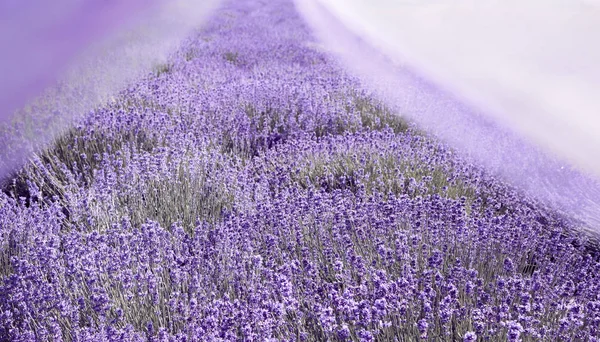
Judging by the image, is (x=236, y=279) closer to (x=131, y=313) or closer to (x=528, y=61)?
(x=131, y=313)

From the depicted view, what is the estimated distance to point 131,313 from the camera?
6.99 feet

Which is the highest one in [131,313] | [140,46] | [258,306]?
[140,46]

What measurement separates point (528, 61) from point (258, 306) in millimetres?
6850

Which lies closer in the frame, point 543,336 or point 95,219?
point 543,336

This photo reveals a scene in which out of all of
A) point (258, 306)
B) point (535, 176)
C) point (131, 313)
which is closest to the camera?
point (258, 306)

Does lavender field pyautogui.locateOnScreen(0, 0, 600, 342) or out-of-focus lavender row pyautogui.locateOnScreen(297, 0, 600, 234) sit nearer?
lavender field pyautogui.locateOnScreen(0, 0, 600, 342)

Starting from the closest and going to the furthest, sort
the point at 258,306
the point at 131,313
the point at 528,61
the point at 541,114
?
the point at 258,306
the point at 131,313
the point at 541,114
the point at 528,61

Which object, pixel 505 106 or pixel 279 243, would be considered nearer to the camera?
pixel 279 243

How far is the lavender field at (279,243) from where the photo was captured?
1932mm

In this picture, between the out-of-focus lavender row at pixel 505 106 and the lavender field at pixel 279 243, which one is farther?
the out-of-focus lavender row at pixel 505 106

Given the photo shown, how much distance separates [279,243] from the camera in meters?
2.69

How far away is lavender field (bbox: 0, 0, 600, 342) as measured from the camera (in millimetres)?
1932

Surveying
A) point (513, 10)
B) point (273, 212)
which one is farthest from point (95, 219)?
point (513, 10)

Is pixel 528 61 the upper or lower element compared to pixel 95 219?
upper
